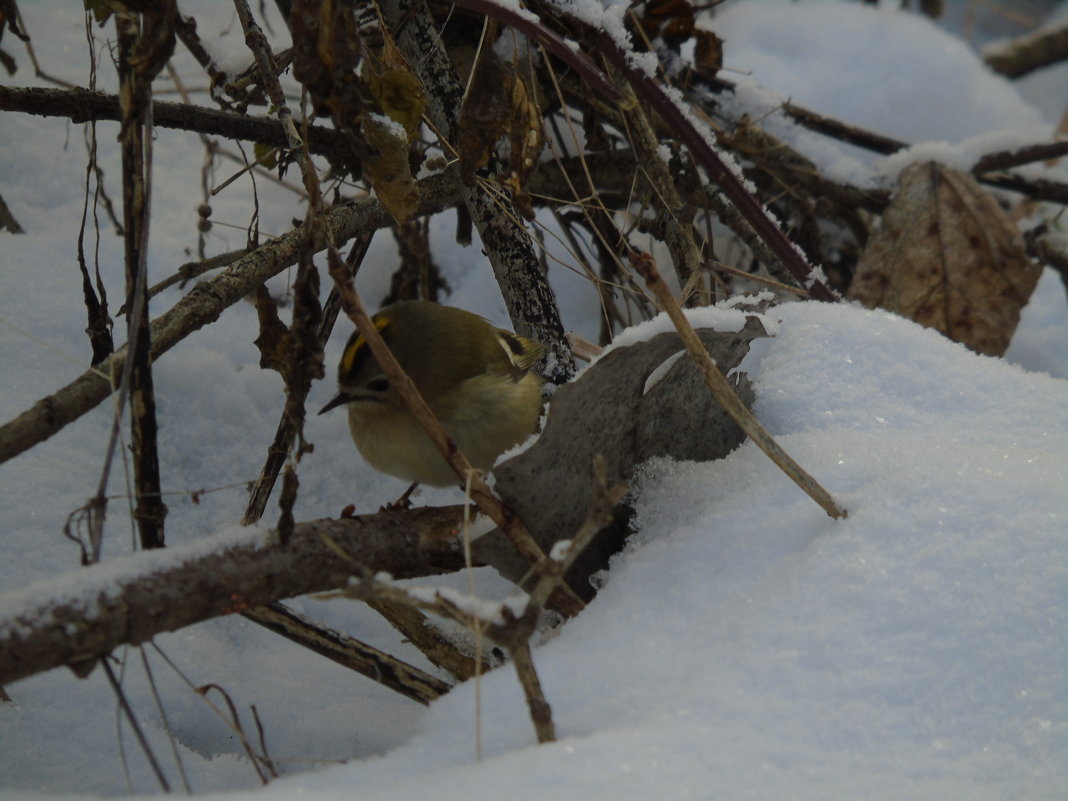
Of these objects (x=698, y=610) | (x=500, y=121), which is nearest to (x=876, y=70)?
(x=500, y=121)

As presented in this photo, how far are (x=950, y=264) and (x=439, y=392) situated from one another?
1937mm

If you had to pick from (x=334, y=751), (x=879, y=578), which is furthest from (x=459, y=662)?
(x=879, y=578)

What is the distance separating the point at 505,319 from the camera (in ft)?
11.6

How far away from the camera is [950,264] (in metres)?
3.31

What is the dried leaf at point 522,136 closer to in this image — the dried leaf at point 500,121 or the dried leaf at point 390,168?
the dried leaf at point 500,121

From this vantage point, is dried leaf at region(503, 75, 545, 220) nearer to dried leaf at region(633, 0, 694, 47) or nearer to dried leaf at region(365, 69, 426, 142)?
dried leaf at region(365, 69, 426, 142)

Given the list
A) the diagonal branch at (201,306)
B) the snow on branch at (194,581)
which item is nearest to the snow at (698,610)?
the snow on branch at (194,581)

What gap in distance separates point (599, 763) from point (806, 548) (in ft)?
1.91

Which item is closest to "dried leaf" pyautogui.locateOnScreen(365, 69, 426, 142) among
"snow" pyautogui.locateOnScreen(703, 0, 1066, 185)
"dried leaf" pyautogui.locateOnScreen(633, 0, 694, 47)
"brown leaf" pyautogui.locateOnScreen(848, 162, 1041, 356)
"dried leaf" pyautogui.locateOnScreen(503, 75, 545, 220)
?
"dried leaf" pyautogui.locateOnScreen(503, 75, 545, 220)

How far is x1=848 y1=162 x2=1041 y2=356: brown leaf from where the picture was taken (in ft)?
10.7

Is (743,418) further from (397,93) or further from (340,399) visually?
(340,399)

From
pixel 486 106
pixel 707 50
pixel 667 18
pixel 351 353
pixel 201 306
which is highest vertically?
pixel 667 18

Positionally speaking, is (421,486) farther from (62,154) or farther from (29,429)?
(62,154)

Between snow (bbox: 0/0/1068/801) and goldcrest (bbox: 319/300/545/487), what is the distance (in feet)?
1.06
